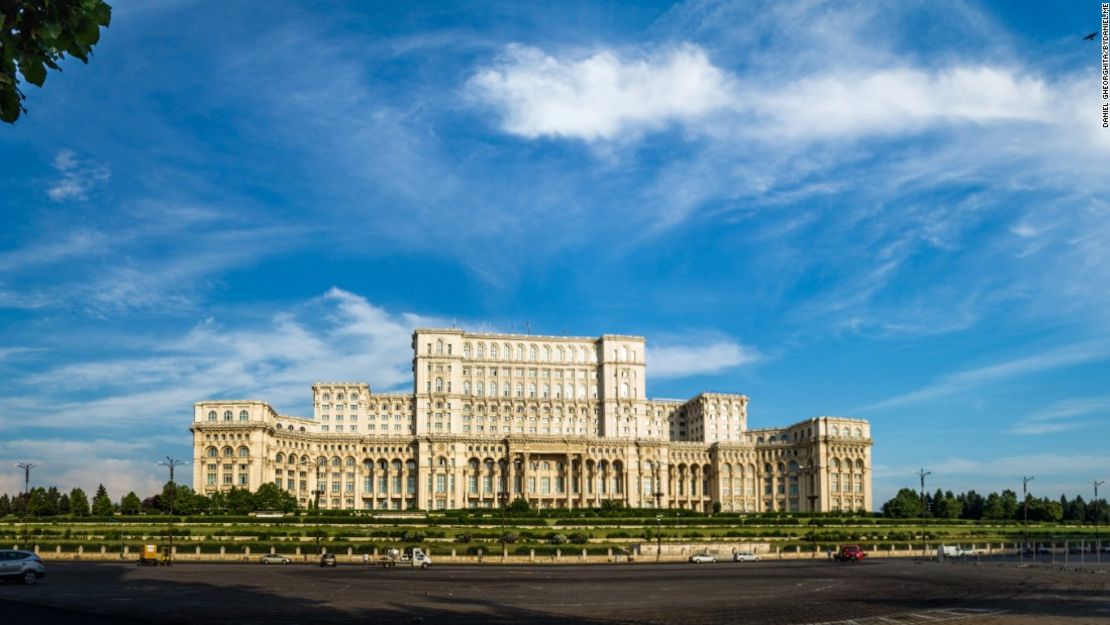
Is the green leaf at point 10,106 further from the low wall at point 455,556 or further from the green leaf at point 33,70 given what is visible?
the low wall at point 455,556

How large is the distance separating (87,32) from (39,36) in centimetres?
44

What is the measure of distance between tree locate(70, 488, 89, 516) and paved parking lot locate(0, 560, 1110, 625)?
84304 mm

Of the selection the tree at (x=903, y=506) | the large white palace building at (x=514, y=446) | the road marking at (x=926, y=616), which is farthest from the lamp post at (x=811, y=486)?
the road marking at (x=926, y=616)

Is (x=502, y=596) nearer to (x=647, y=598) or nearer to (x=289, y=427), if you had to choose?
(x=647, y=598)

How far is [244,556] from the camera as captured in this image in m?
81.1

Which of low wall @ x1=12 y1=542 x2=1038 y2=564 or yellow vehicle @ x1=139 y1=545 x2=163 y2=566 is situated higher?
yellow vehicle @ x1=139 y1=545 x2=163 y2=566

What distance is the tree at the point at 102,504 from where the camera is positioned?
13062 cm

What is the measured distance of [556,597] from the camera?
41625mm

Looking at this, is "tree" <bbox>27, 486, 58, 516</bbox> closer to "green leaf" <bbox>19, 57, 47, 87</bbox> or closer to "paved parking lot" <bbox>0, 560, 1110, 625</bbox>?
"paved parking lot" <bbox>0, 560, 1110, 625</bbox>

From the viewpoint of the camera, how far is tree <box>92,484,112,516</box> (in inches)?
5143

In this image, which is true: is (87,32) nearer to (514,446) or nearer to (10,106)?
(10,106)

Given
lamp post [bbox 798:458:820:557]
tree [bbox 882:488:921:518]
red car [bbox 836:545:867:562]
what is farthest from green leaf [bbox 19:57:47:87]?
lamp post [bbox 798:458:820:557]

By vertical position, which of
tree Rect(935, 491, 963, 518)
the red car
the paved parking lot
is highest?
the paved parking lot

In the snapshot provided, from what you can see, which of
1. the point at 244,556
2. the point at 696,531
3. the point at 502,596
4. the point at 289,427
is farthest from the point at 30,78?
the point at 289,427
